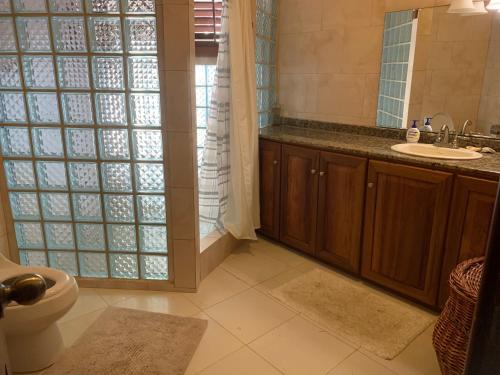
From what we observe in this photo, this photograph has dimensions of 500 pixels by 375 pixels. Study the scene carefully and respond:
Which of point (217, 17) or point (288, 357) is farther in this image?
point (217, 17)

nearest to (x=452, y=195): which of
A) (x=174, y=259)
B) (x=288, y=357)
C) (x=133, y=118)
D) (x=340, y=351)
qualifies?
(x=340, y=351)

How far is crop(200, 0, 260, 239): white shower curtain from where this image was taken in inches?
101

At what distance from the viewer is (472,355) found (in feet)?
1.42

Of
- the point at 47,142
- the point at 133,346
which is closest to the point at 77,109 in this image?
the point at 47,142

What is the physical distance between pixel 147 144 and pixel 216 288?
990mm

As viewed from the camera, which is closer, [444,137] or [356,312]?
[356,312]

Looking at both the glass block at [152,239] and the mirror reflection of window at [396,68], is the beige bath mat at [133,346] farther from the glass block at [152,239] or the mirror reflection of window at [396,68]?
the mirror reflection of window at [396,68]

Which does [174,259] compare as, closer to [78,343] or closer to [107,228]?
[107,228]

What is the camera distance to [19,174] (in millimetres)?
2279

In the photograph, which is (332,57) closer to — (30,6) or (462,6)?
(462,6)

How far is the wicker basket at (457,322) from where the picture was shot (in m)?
1.52

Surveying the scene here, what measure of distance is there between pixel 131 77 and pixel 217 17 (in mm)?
928

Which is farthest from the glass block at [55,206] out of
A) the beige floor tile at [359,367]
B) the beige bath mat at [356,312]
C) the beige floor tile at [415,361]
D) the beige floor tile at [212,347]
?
the beige floor tile at [415,361]

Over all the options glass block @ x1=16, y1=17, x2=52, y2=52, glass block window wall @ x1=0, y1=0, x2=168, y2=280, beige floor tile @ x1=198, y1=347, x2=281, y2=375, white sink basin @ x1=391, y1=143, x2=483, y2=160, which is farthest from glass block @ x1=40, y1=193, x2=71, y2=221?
white sink basin @ x1=391, y1=143, x2=483, y2=160
